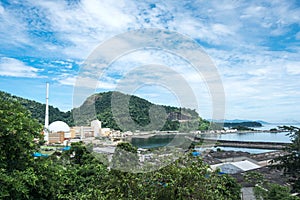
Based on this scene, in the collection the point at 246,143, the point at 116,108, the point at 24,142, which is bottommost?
the point at 246,143

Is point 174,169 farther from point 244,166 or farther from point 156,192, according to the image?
point 244,166

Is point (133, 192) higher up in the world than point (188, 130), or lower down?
lower down

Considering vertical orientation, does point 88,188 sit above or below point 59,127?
below

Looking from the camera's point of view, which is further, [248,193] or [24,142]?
[248,193]

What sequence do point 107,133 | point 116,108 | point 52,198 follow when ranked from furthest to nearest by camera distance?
point 107,133 → point 116,108 → point 52,198

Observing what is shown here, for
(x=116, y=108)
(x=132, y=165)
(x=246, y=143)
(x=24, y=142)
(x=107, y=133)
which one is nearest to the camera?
(x=132, y=165)

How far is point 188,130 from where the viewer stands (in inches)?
364

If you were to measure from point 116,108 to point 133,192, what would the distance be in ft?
9.08

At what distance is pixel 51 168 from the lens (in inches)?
234

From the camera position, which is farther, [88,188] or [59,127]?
[59,127]

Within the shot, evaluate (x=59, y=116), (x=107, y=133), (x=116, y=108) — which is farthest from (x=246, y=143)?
(x=116, y=108)

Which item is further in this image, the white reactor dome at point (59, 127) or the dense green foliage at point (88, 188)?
the white reactor dome at point (59, 127)

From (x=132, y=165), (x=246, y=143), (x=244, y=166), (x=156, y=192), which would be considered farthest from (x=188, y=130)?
(x=246, y=143)

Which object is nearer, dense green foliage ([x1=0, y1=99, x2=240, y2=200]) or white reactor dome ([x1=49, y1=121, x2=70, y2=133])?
dense green foliage ([x1=0, y1=99, x2=240, y2=200])
